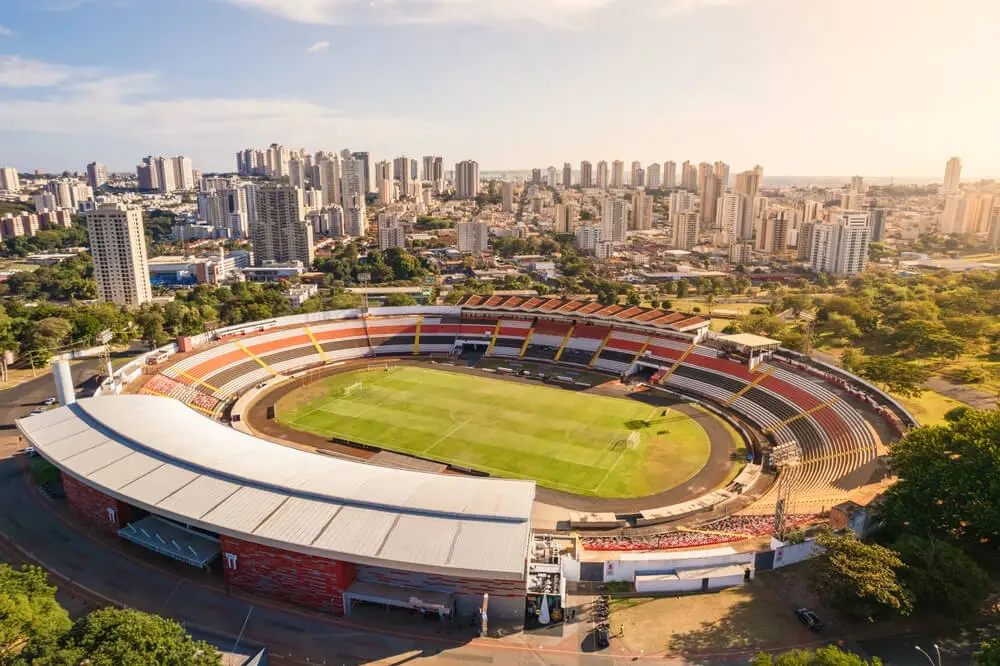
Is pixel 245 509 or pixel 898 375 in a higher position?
pixel 898 375

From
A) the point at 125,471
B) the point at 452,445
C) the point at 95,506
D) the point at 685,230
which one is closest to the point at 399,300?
the point at 452,445

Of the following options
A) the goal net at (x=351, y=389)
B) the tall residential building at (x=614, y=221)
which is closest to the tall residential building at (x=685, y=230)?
the tall residential building at (x=614, y=221)

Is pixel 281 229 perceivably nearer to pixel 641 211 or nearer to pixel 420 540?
pixel 641 211

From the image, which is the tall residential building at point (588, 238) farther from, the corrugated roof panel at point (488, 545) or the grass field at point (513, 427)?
the corrugated roof panel at point (488, 545)

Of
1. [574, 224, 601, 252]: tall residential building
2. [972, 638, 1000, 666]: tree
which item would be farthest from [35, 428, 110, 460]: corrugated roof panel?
[574, 224, 601, 252]: tall residential building

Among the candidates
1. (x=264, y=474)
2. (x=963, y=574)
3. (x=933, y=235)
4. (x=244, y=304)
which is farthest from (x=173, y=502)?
(x=933, y=235)

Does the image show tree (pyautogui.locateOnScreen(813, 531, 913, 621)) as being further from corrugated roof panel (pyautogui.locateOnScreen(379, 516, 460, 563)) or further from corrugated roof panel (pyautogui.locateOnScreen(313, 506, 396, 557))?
corrugated roof panel (pyautogui.locateOnScreen(313, 506, 396, 557))

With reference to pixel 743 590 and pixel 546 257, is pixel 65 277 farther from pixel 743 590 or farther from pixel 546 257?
pixel 743 590
